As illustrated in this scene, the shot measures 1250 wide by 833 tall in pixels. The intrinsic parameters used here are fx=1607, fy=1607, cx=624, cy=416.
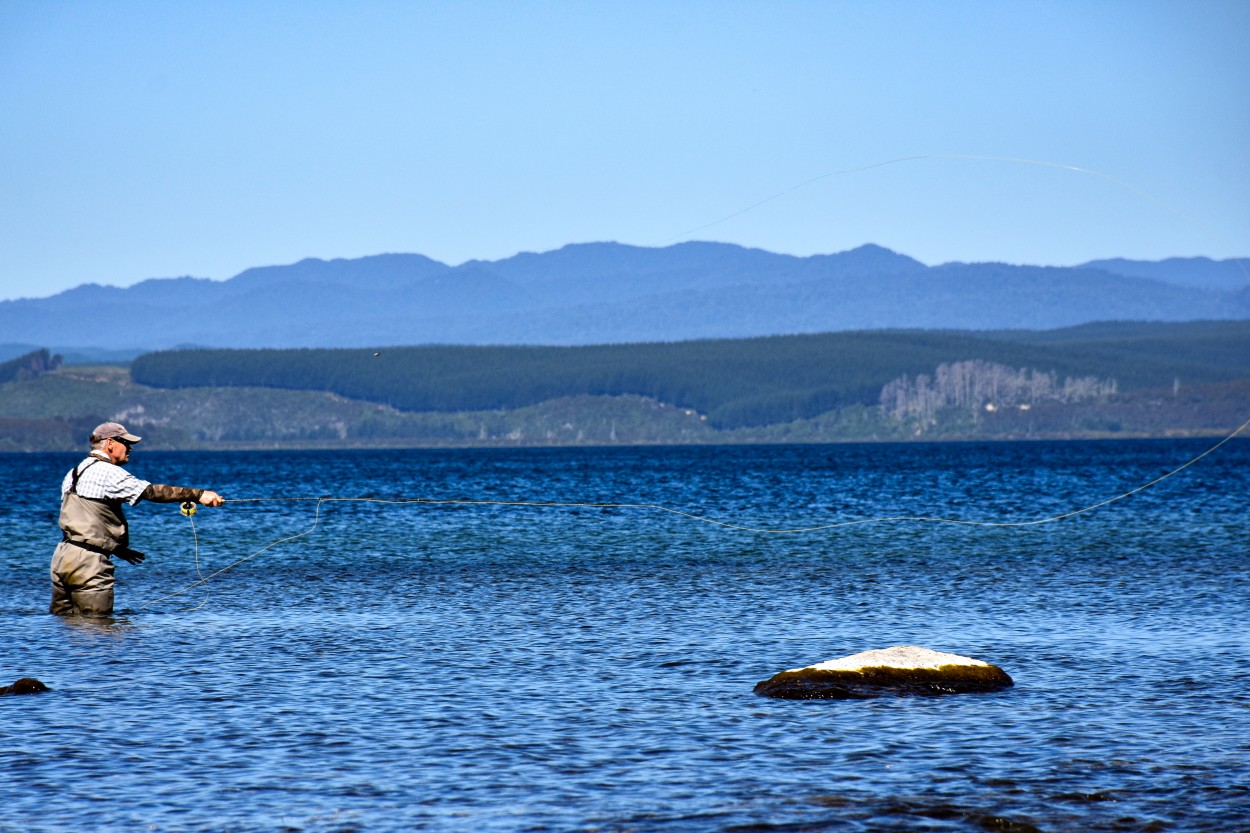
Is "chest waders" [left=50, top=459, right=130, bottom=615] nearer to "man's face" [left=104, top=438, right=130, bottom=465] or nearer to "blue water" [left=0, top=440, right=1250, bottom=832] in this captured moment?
"man's face" [left=104, top=438, right=130, bottom=465]

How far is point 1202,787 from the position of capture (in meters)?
13.2

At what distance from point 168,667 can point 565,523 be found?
124ft

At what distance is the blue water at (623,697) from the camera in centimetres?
1278

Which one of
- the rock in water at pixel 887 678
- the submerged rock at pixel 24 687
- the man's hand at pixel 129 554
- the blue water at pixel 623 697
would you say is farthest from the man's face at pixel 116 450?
the rock in water at pixel 887 678

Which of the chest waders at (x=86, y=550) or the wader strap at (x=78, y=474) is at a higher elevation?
the wader strap at (x=78, y=474)

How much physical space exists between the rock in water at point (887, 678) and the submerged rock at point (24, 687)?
313 inches

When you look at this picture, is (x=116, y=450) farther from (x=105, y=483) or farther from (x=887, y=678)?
(x=887, y=678)

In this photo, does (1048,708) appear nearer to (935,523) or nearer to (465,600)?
(465,600)

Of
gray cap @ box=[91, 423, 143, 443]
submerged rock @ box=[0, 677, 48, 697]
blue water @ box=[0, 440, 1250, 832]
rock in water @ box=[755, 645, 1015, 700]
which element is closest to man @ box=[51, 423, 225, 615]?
gray cap @ box=[91, 423, 143, 443]

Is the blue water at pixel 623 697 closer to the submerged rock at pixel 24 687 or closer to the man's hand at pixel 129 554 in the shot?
the submerged rock at pixel 24 687

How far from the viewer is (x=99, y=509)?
22359mm

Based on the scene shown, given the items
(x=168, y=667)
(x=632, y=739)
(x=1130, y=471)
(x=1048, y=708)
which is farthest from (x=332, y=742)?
(x=1130, y=471)

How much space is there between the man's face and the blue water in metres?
2.55

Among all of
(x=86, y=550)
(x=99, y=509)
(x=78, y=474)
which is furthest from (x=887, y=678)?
(x=86, y=550)
